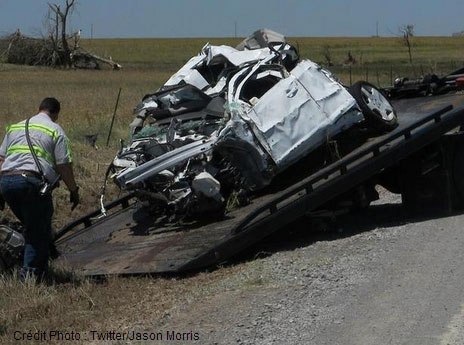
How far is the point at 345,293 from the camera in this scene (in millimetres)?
6820

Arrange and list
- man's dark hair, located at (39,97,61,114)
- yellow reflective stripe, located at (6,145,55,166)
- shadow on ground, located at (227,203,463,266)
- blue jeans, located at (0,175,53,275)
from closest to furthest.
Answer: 1. blue jeans, located at (0,175,53,275)
2. yellow reflective stripe, located at (6,145,55,166)
3. man's dark hair, located at (39,97,61,114)
4. shadow on ground, located at (227,203,463,266)

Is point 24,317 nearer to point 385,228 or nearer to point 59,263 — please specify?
point 59,263

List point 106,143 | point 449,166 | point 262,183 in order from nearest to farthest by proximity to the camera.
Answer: point 262,183 < point 449,166 < point 106,143

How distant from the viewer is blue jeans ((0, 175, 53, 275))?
7766 millimetres

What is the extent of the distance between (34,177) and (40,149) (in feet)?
0.95

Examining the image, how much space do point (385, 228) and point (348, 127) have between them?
4.36ft

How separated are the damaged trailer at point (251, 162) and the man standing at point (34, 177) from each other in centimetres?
68

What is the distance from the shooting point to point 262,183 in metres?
9.27

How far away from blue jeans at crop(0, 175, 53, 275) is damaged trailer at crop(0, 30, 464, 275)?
631 millimetres

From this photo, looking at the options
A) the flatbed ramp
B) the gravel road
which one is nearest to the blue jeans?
the flatbed ramp

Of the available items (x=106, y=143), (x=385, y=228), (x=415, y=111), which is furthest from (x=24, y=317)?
(x=106, y=143)

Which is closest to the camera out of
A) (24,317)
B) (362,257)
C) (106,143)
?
(24,317)

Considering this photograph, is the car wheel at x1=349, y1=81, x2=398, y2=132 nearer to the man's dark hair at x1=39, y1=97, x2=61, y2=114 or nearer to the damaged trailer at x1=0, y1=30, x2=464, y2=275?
the damaged trailer at x1=0, y1=30, x2=464, y2=275

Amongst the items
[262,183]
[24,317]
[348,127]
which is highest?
[348,127]
